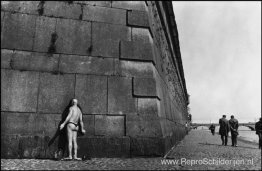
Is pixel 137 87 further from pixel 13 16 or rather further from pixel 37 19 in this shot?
pixel 13 16

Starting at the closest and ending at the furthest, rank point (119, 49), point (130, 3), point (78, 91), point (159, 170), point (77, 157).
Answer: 1. point (159, 170)
2. point (77, 157)
3. point (78, 91)
4. point (119, 49)
5. point (130, 3)

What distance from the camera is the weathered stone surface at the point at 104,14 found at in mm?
6827

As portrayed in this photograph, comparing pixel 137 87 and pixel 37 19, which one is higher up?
A: pixel 37 19

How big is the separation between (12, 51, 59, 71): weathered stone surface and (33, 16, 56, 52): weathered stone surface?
20 centimetres

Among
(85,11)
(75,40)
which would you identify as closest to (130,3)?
(85,11)

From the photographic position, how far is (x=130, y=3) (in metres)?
7.22

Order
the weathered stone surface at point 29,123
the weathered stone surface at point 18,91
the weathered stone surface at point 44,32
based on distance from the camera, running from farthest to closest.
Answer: the weathered stone surface at point 44,32, the weathered stone surface at point 18,91, the weathered stone surface at point 29,123

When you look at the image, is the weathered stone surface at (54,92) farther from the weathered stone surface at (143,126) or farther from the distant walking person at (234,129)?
the distant walking person at (234,129)

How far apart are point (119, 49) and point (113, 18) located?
38.1 inches

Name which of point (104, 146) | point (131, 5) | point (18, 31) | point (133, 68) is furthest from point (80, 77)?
point (131, 5)

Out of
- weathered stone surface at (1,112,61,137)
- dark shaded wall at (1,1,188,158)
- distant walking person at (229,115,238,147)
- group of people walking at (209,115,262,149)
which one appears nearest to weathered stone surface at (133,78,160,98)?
dark shaded wall at (1,1,188,158)

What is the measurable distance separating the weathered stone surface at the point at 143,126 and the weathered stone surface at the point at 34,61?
237 centimetres

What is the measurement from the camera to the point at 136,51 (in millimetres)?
6828

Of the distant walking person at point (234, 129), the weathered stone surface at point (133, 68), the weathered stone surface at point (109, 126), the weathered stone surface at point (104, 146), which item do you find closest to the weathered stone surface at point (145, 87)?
the weathered stone surface at point (133, 68)
